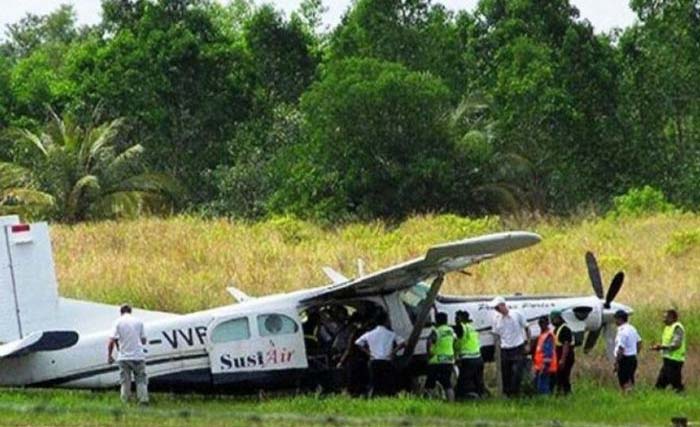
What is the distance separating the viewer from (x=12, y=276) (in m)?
23.6

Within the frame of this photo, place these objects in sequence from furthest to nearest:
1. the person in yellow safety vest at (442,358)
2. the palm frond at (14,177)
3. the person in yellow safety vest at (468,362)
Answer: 1. the palm frond at (14,177)
2. the person in yellow safety vest at (468,362)
3. the person in yellow safety vest at (442,358)

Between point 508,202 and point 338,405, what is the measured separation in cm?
2869

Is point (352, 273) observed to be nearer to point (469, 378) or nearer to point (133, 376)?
point (469, 378)

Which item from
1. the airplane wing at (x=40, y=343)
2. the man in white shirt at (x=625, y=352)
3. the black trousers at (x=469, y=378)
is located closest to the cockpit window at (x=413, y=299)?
the black trousers at (x=469, y=378)

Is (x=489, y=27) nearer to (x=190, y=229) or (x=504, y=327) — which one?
(x=190, y=229)

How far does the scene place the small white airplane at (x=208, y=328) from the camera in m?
22.9

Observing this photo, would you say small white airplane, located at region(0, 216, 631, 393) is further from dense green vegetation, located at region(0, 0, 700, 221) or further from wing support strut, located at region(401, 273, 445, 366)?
dense green vegetation, located at region(0, 0, 700, 221)

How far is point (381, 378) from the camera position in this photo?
23750 mm

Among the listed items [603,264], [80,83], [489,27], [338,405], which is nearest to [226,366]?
[338,405]

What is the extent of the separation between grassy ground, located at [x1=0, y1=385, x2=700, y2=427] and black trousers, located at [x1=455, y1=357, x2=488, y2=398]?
0.41 meters

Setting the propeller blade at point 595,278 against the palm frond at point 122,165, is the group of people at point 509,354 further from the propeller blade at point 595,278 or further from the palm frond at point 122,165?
the palm frond at point 122,165

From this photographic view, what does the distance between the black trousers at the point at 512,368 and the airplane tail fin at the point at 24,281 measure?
21.2 feet

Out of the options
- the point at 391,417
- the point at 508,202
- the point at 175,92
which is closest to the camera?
the point at 391,417

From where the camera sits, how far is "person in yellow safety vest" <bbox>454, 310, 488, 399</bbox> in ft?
78.4
